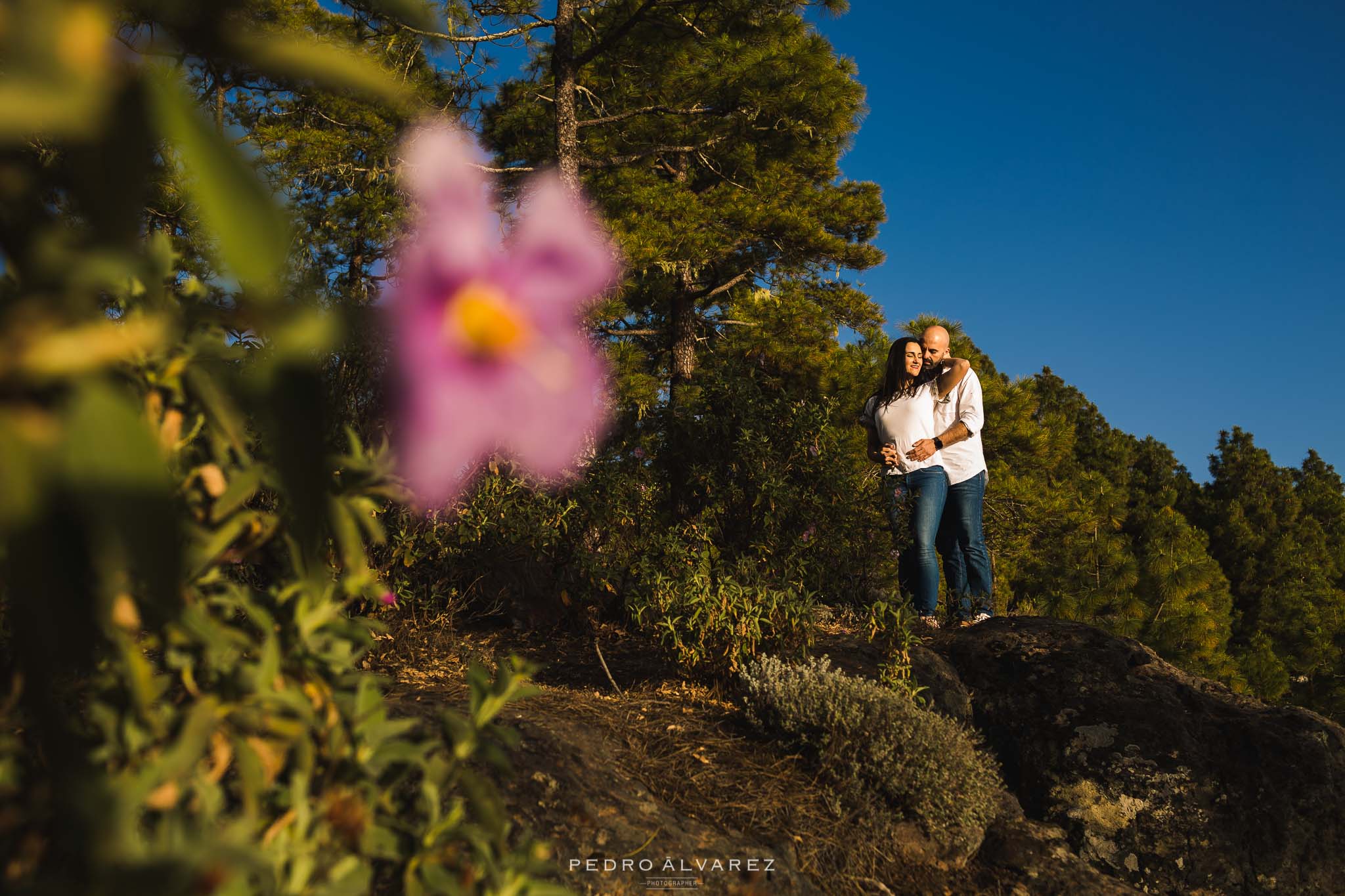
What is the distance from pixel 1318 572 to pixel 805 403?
16773 millimetres

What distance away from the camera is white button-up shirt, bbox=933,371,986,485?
4.29m

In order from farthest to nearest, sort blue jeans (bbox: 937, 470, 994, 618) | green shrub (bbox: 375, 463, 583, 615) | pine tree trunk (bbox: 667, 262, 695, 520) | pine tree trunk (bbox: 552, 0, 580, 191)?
1. pine tree trunk (bbox: 552, 0, 580, 191)
2. blue jeans (bbox: 937, 470, 994, 618)
3. pine tree trunk (bbox: 667, 262, 695, 520)
4. green shrub (bbox: 375, 463, 583, 615)

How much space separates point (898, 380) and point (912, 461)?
1.58ft

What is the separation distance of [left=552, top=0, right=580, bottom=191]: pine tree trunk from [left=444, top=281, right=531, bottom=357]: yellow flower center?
7.52 metres

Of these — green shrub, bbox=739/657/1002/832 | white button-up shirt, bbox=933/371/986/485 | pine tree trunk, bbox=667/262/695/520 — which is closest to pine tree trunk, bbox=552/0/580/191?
pine tree trunk, bbox=667/262/695/520

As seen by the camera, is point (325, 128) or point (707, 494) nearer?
point (707, 494)

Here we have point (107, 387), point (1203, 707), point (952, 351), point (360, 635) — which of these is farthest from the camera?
point (952, 351)

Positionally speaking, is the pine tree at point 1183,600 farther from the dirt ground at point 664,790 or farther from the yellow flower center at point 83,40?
the yellow flower center at point 83,40

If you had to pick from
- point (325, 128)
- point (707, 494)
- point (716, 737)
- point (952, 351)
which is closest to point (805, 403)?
point (707, 494)

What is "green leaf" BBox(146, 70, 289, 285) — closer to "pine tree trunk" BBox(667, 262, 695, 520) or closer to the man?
"pine tree trunk" BBox(667, 262, 695, 520)

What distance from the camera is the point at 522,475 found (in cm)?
401

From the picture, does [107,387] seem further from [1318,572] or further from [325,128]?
[1318,572]

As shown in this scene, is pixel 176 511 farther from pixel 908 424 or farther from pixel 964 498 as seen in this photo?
pixel 964 498

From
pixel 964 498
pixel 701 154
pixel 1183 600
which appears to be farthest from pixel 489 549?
pixel 1183 600
